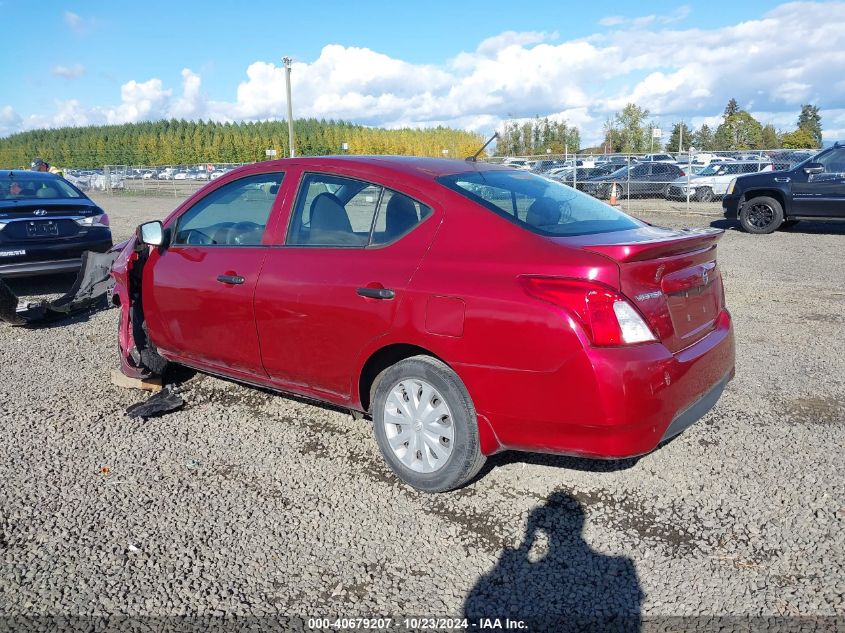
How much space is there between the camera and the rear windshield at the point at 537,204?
3516 mm

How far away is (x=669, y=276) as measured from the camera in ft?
10.5

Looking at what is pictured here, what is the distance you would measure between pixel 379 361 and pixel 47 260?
6406 mm

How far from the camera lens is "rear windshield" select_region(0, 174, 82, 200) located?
8695 mm

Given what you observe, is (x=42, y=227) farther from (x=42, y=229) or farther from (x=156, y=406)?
(x=156, y=406)

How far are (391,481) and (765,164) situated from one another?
77.3 ft

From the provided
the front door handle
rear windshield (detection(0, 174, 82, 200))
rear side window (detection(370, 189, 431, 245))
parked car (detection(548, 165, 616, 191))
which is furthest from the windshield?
the front door handle

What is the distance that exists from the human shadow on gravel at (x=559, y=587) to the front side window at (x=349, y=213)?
65.4 inches

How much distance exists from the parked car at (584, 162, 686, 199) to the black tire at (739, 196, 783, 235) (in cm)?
930

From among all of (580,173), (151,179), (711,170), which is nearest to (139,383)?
(711,170)

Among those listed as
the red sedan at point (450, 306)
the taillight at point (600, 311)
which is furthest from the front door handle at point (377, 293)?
the taillight at point (600, 311)

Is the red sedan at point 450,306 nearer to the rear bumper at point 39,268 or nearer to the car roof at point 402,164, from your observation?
the car roof at point 402,164

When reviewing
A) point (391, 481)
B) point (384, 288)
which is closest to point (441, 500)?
point (391, 481)

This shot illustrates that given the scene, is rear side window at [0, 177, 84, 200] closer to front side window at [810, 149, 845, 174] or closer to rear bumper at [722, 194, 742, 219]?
rear bumper at [722, 194, 742, 219]

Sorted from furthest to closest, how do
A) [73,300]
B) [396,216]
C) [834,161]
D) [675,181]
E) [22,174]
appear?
[675,181] → [834,161] → [22,174] → [73,300] → [396,216]
